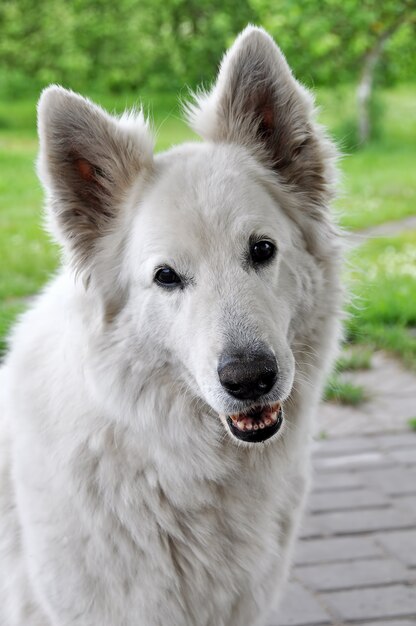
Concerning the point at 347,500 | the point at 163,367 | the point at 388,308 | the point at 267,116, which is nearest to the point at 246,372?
the point at 163,367

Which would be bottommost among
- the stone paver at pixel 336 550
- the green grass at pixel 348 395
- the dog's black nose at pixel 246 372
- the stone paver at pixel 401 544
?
the stone paver at pixel 336 550

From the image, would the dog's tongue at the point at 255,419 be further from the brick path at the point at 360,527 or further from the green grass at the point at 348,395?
the green grass at the point at 348,395

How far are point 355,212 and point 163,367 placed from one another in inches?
314

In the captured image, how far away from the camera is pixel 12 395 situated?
2.83 metres

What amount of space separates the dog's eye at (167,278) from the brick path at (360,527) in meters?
1.45

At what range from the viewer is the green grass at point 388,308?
620 cm

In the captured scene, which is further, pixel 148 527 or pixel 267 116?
pixel 267 116

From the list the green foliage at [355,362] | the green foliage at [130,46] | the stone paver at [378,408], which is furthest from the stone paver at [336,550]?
the green foliage at [130,46]

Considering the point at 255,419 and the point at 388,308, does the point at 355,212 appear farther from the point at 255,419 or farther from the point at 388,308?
the point at 255,419

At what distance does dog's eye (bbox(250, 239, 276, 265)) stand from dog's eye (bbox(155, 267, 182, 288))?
241mm

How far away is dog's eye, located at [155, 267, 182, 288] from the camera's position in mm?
2656

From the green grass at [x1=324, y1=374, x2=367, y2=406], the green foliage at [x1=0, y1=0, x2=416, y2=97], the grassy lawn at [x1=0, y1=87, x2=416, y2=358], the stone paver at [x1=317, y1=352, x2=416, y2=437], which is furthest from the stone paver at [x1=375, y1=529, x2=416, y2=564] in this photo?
the green foliage at [x1=0, y1=0, x2=416, y2=97]

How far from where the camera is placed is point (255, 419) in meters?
2.60

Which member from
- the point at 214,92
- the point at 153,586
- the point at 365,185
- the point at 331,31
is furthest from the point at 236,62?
the point at 331,31
